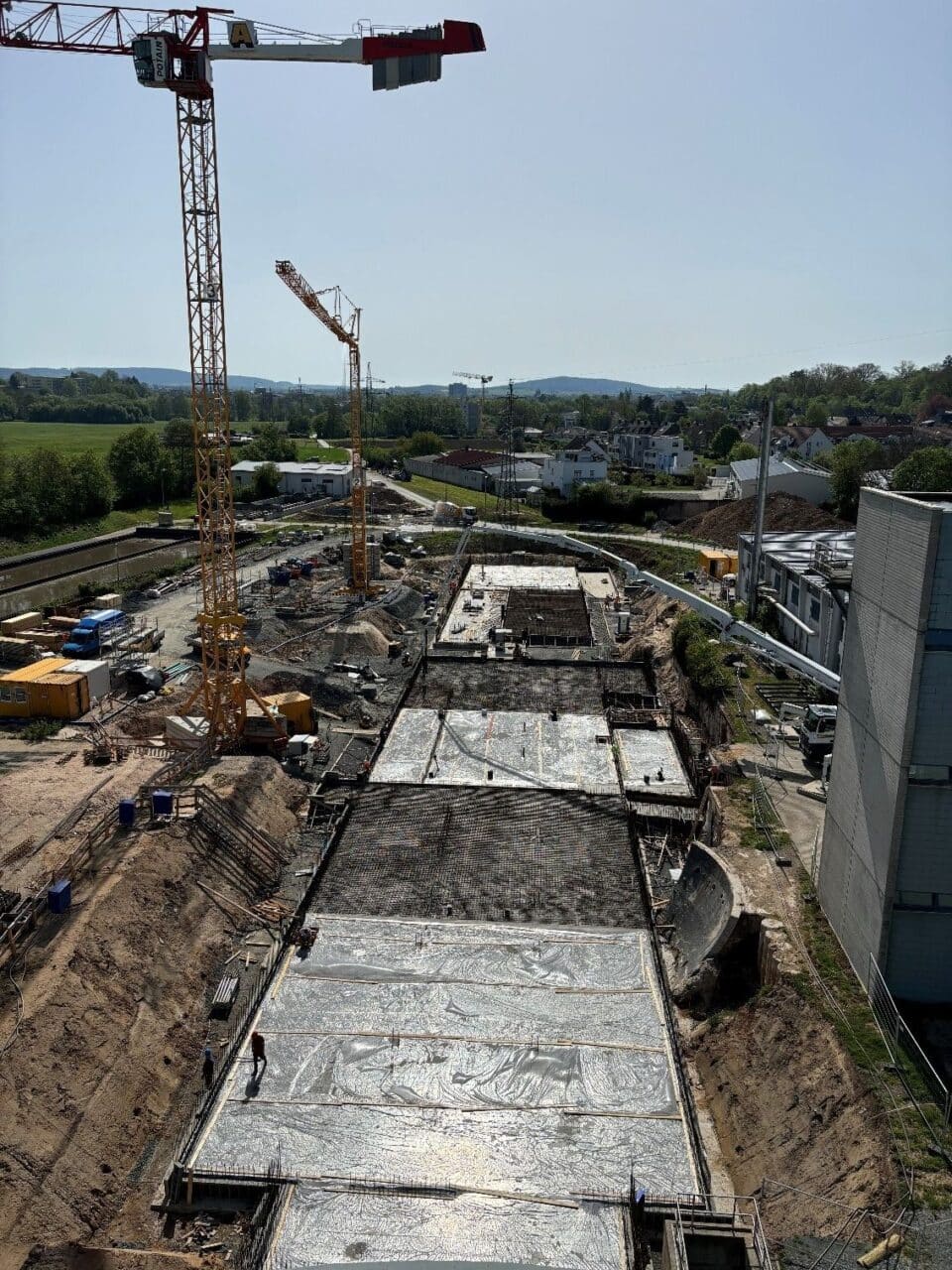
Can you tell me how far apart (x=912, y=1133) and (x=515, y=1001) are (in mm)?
5636

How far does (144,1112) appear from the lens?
11977 mm

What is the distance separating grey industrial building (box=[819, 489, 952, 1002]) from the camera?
11023 mm

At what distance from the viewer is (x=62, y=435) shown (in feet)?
349

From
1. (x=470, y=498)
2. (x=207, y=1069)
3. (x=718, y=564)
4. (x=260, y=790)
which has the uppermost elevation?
(x=470, y=498)

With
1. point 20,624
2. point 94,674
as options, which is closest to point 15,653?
point 20,624

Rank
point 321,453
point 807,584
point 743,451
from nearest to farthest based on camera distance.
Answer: point 807,584 → point 743,451 → point 321,453

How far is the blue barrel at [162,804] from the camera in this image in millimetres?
17589

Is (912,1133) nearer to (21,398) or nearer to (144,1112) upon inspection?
(144,1112)

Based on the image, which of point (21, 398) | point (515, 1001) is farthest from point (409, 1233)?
point (21, 398)

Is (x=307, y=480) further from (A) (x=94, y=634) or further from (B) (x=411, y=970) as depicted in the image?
(B) (x=411, y=970)

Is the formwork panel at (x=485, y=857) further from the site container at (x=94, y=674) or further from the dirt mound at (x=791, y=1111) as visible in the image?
the site container at (x=94, y=674)

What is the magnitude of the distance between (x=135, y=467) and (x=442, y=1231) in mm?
63326

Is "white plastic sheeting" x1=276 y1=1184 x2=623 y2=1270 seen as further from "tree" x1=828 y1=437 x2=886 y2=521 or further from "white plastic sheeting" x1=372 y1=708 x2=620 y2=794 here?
"tree" x1=828 y1=437 x2=886 y2=521

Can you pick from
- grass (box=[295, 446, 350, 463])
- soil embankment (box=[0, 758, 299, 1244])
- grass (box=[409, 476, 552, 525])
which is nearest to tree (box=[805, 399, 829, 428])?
grass (box=[409, 476, 552, 525])
